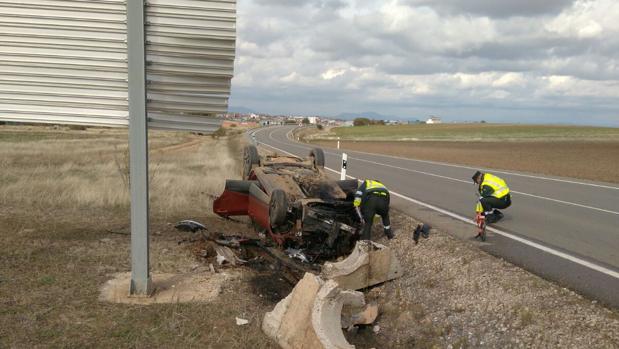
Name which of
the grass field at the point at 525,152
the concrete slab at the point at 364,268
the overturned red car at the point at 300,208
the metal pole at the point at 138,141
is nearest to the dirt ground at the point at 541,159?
the grass field at the point at 525,152

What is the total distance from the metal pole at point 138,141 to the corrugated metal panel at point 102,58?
0.10m

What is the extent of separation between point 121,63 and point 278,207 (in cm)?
309

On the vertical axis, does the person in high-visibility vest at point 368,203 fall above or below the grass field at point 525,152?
above

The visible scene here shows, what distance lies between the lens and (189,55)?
442 cm

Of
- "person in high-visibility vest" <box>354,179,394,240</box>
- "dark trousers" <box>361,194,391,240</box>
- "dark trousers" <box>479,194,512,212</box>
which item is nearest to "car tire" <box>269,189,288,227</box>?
"person in high-visibility vest" <box>354,179,394,240</box>

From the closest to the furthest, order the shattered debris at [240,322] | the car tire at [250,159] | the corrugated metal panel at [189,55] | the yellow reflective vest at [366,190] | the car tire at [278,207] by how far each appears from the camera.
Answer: the corrugated metal panel at [189,55] < the shattered debris at [240,322] < the car tire at [278,207] < the yellow reflective vest at [366,190] < the car tire at [250,159]

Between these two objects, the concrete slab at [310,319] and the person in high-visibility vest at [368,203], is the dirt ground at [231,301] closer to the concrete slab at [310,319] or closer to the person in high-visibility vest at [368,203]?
the concrete slab at [310,319]

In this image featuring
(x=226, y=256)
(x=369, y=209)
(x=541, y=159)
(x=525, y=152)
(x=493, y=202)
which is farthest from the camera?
(x=525, y=152)

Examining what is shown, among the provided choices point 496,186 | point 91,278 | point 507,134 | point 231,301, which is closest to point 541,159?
point 496,186

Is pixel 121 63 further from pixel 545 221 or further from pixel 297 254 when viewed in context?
pixel 545 221

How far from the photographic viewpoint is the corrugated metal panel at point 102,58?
4.25 m

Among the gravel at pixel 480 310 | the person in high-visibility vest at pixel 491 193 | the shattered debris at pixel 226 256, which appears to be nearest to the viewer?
the gravel at pixel 480 310

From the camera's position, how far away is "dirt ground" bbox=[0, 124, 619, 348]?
418cm

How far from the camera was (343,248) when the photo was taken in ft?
24.0
